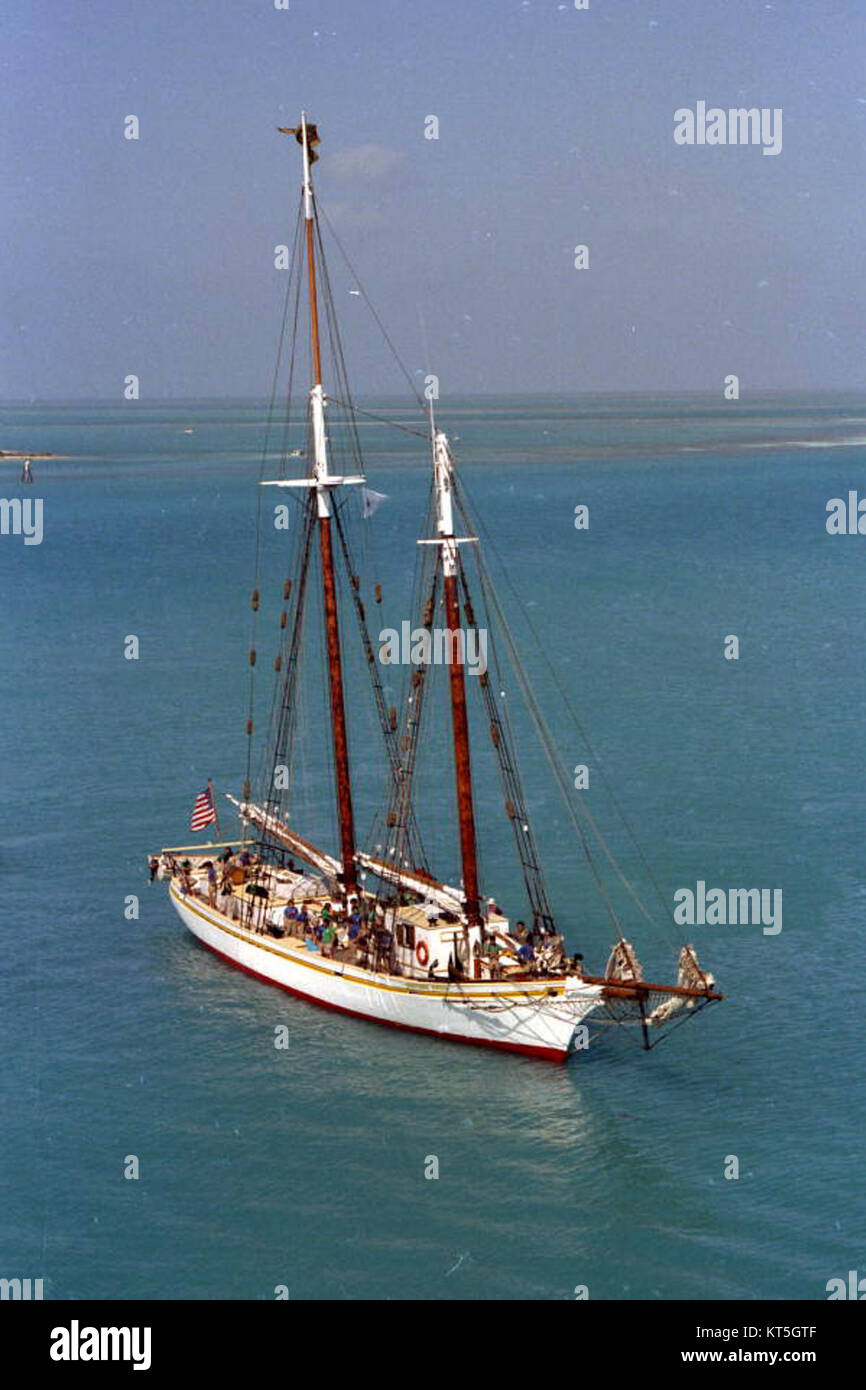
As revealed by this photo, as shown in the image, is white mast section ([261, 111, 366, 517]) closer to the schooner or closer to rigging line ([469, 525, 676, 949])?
the schooner

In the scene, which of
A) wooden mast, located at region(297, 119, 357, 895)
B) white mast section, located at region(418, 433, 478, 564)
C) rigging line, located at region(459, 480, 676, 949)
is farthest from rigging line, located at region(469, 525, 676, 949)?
white mast section, located at region(418, 433, 478, 564)

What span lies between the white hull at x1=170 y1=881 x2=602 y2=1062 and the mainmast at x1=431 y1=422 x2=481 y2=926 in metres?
3.15

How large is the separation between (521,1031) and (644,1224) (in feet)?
28.0

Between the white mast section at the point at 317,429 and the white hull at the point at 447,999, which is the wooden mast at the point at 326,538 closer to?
the white mast section at the point at 317,429

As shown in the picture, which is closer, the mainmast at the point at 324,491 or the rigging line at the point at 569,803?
the mainmast at the point at 324,491

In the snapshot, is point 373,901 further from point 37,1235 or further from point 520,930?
point 37,1235

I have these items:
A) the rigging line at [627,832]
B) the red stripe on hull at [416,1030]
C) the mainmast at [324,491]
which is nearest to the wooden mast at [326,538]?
the mainmast at [324,491]

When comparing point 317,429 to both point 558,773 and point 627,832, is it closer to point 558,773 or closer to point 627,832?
point 627,832

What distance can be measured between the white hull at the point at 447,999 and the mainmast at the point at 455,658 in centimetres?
315

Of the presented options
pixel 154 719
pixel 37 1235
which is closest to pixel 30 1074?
pixel 37 1235

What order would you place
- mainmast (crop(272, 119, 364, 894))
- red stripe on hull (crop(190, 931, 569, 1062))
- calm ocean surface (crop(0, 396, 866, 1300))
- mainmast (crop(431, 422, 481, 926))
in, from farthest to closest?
mainmast (crop(272, 119, 364, 894)), mainmast (crop(431, 422, 481, 926)), red stripe on hull (crop(190, 931, 569, 1062)), calm ocean surface (crop(0, 396, 866, 1300))

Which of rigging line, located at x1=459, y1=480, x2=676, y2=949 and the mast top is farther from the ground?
the mast top

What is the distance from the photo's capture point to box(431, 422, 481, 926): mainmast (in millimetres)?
50375

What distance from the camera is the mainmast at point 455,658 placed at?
1983 inches
